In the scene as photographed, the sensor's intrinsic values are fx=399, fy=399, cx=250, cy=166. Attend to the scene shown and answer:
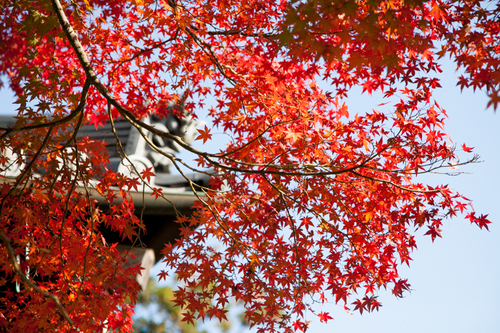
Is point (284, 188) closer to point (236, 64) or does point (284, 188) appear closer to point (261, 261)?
point (261, 261)

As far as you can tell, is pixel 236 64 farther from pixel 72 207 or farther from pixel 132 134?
pixel 132 134

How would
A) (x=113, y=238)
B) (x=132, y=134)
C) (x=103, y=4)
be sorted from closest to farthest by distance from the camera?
(x=103, y=4) < (x=113, y=238) < (x=132, y=134)

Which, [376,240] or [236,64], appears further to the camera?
[236,64]

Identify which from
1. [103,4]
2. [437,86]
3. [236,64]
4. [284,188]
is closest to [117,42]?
[103,4]

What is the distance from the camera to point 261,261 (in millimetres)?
4273

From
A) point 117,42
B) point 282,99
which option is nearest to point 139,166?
point 117,42

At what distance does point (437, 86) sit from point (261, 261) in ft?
8.57

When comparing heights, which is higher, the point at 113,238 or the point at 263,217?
the point at 263,217

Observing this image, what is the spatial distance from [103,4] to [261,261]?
13.7ft

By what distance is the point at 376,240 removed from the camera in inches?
171

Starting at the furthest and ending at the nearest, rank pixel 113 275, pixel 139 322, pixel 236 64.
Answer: pixel 139 322 < pixel 236 64 < pixel 113 275

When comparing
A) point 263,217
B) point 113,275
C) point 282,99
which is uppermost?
point 282,99

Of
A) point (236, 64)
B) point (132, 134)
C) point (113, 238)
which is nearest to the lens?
point (236, 64)

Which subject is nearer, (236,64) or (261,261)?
(261,261)
